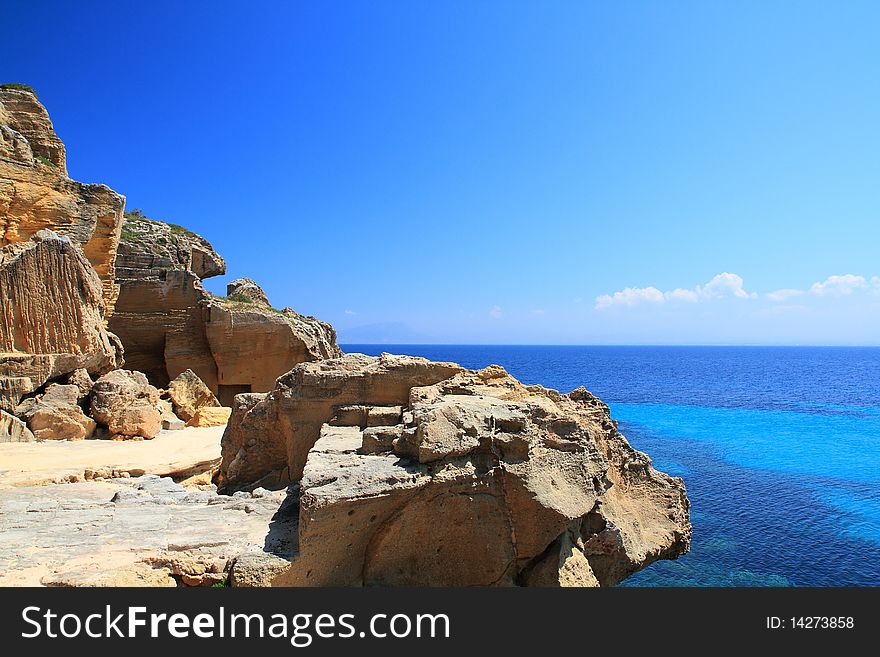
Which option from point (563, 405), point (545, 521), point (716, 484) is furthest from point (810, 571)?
point (545, 521)

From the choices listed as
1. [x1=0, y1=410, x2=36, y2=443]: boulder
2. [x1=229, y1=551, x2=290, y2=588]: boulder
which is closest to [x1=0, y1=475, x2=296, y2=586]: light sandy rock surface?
[x1=229, y1=551, x2=290, y2=588]: boulder

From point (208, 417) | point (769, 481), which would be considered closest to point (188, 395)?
point (208, 417)

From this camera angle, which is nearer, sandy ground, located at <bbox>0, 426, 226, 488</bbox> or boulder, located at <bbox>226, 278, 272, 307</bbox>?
sandy ground, located at <bbox>0, 426, 226, 488</bbox>

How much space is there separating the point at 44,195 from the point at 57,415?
6.20m

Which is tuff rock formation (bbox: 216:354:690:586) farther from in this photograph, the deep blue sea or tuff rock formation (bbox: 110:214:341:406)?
tuff rock formation (bbox: 110:214:341:406)

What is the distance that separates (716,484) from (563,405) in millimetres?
16617

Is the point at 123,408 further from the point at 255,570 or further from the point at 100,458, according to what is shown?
the point at 255,570

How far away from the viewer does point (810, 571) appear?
12359mm

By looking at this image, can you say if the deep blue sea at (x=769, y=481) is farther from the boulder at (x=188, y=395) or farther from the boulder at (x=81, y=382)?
the boulder at (x=81, y=382)

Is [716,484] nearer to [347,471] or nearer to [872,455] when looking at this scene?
[872,455]

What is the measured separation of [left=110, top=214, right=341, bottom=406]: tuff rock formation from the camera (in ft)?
57.9

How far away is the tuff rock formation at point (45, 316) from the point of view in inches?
463

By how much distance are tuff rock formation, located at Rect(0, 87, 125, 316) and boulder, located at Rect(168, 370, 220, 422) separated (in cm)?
297

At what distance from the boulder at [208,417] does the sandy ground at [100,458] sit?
2.03m
